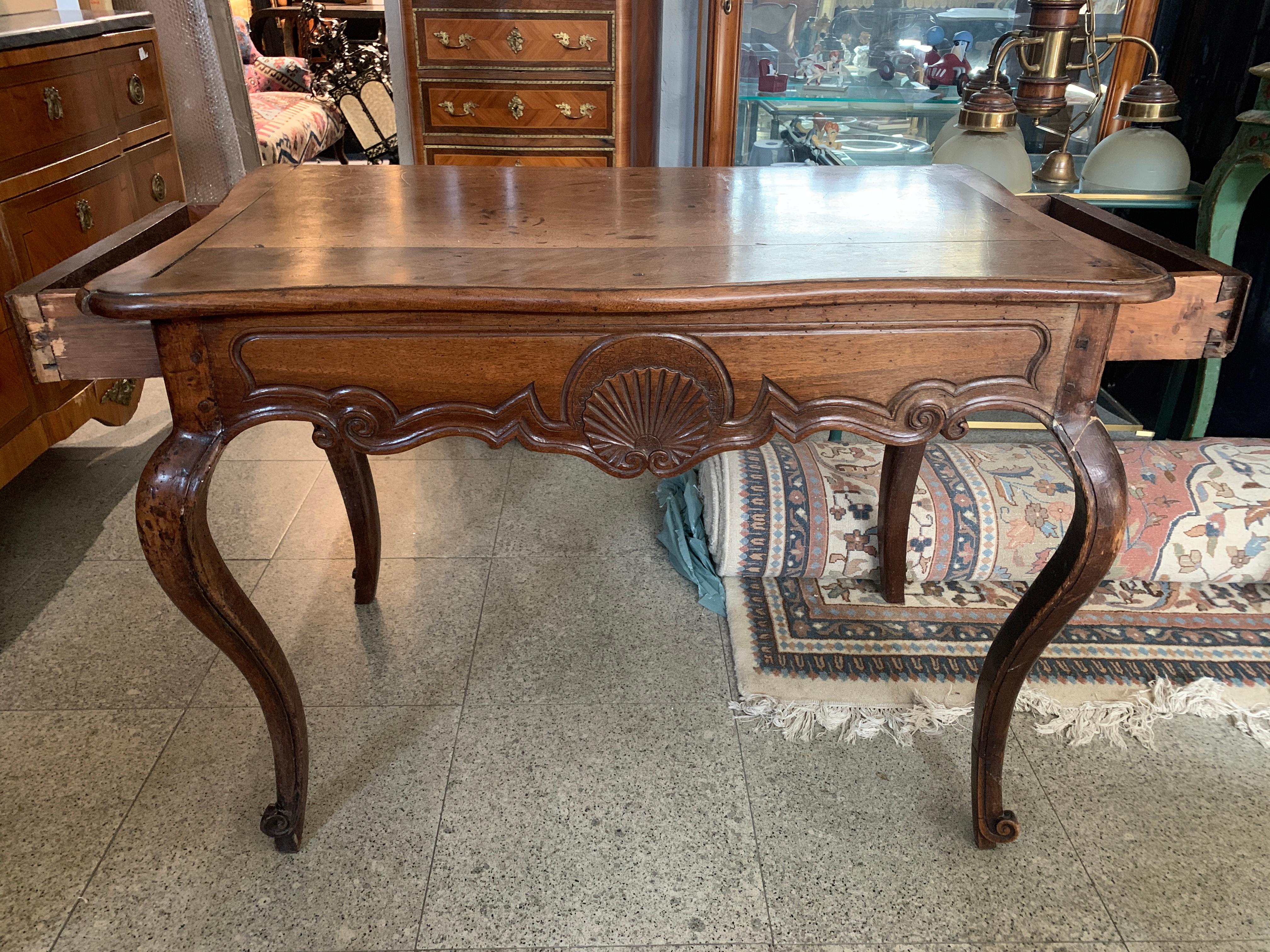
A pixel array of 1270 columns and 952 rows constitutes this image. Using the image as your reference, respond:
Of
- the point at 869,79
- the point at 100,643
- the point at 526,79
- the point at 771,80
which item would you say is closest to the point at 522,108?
the point at 526,79

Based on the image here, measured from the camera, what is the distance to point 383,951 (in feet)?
3.62

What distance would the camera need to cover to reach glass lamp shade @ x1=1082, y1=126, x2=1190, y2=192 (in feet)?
6.76

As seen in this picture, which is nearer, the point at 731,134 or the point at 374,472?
the point at 374,472

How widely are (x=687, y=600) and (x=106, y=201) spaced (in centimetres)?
163

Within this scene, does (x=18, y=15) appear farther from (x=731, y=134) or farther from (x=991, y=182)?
(x=991, y=182)

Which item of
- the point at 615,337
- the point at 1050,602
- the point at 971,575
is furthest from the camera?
the point at 971,575

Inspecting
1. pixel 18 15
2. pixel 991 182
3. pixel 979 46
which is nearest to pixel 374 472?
pixel 18 15

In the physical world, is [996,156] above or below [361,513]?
above

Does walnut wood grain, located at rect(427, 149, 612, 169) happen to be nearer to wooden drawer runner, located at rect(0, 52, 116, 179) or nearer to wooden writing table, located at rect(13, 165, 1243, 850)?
wooden drawer runner, located at rect(0, 52, 116, 179)

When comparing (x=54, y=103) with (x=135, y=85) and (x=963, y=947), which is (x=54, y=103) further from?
(x=963, y=947)

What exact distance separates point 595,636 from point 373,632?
0.41m

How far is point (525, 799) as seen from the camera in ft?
4.32

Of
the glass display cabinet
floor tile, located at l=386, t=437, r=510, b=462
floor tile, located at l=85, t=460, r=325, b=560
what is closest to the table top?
floor tile, located at l=85, t=460, r=325, b=560

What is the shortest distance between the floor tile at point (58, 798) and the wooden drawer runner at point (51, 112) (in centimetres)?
107
